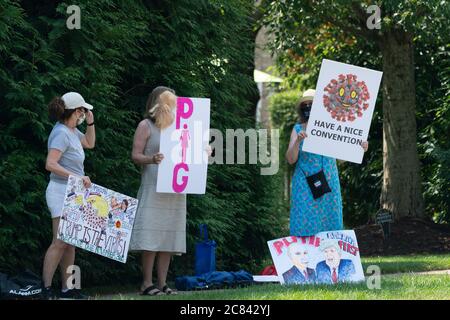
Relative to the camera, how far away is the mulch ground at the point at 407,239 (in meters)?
15.1

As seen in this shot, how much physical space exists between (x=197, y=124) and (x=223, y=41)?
270 centimetres

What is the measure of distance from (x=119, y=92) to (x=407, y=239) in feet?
22.5

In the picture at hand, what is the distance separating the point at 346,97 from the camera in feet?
30.6

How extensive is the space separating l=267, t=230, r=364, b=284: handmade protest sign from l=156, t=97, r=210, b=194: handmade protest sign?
39.9 inches

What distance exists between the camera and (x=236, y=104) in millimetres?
11680

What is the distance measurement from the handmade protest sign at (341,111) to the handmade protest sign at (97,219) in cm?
189

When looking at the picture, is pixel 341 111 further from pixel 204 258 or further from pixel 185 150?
pixel 204 258

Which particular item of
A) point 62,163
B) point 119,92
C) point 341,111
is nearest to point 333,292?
point 341,111

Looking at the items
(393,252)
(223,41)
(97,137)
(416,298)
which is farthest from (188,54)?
(393,252)

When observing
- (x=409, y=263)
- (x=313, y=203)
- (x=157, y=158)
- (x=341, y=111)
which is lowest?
(x=409, y=263)

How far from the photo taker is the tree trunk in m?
16.2

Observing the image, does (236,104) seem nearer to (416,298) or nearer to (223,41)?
(223,41)
